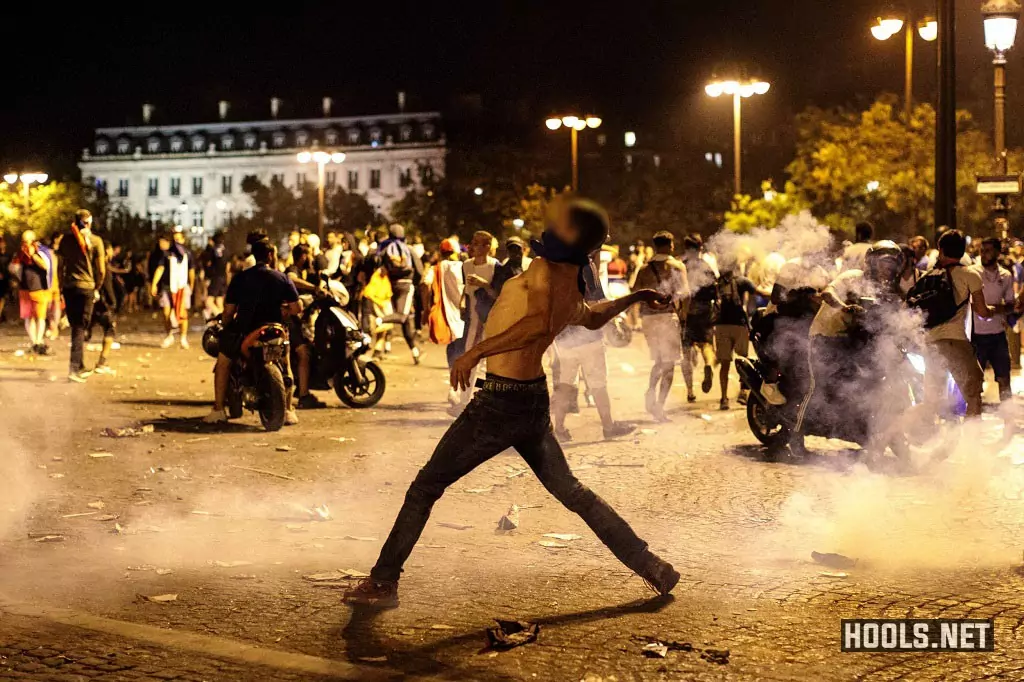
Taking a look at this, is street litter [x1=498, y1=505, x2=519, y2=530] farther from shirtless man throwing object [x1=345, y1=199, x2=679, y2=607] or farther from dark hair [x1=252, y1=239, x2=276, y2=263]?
dark hair [x1=252, y1=239, x2=276, y2=263]

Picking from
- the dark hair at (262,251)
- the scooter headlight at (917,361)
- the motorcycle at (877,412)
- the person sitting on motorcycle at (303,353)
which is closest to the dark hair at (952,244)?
the motorcycle at (877,412)

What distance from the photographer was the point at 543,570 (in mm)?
6828

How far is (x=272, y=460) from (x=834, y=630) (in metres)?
5.88


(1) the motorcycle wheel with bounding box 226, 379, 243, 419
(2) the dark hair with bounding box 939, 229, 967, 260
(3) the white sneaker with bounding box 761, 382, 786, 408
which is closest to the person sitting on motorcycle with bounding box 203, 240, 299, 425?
(1) the motorcycle wheel with bounding box 226, 379, 243, 419

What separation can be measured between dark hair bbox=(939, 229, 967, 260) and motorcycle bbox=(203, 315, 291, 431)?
5675 millimetres

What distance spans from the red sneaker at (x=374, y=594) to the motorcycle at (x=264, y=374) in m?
6.48

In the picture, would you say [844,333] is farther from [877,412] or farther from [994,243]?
[994,243]

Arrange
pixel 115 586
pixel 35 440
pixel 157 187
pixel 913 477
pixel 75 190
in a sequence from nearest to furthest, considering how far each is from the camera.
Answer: pixel 115 586 < pixel 913 477 < pixel 35 440 < pixel 75 190 < pixel 157 187

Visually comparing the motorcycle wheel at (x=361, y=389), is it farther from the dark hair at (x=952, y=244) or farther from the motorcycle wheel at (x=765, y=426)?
the dark hair at (x=952, y=244)

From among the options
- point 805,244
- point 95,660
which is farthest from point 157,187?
point 95,660

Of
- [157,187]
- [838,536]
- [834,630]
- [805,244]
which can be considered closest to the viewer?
[834,630]

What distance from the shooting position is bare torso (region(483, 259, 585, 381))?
5969 millimetres

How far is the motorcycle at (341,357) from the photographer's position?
47.5 feet

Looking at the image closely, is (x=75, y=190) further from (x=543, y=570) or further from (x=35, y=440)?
(x=543, y=570)
